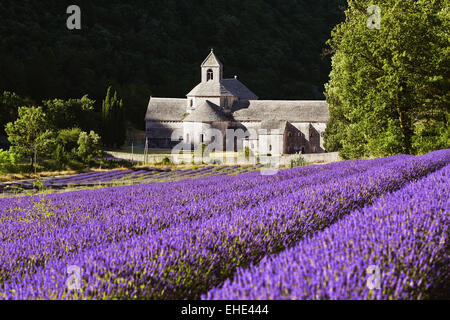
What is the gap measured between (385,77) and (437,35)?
10.4 feet

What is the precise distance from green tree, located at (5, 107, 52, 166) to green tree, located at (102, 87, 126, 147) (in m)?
17.8

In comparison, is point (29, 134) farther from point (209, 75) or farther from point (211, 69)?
point (211, 69)

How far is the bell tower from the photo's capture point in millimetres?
54375

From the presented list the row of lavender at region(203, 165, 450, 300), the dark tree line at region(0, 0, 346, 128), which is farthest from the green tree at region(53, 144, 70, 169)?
the row of lavender at region(203, 165, 450, 300)

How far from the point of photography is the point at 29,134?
27656 mm

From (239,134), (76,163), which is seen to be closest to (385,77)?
(76,163)

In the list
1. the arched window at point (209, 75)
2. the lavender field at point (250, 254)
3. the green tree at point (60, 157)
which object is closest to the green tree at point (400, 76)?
the lavender field at point (250, 254)

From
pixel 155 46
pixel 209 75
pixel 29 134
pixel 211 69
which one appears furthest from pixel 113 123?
pixel 155 46

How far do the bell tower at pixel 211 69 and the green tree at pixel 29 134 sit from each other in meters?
29.6

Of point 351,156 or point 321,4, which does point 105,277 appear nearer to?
point 351,156

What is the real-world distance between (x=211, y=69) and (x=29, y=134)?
31404 millimetres

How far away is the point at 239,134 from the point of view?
48.4 metres

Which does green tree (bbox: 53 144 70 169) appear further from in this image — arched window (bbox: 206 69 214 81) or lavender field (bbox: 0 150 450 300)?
arched window (bbox: 206 69 214 81)
